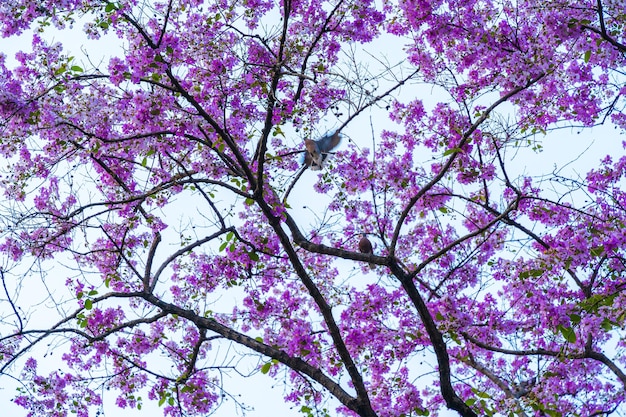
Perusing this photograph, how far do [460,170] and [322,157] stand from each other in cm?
184

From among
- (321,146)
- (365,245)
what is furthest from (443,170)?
(365,245)

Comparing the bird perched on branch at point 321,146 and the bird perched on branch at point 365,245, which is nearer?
the bird perched on branch at point 321,146

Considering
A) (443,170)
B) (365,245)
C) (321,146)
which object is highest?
(321,146)

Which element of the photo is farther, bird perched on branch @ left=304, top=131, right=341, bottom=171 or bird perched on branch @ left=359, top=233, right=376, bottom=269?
bird perched on branch @ left=359, top=233, right=376, bottom=269

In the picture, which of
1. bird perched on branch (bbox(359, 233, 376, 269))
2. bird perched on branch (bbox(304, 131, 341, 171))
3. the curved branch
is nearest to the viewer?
the curved branch

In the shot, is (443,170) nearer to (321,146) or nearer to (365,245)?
(321,146)

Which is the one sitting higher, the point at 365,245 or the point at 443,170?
the point at 365,245

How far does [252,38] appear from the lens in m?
7.15

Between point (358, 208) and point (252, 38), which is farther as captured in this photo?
point (358, 208)

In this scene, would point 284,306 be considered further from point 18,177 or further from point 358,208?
point 18,177

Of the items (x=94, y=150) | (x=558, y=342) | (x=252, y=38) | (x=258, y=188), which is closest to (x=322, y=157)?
(x=258, y=188)

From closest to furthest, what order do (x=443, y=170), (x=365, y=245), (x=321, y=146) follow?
1. (x=443, y=170)
2. (x=321, y=146)
3. (x=365, y=245)

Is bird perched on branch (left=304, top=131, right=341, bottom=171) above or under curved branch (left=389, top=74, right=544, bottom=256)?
above

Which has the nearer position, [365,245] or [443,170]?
[443,170]
